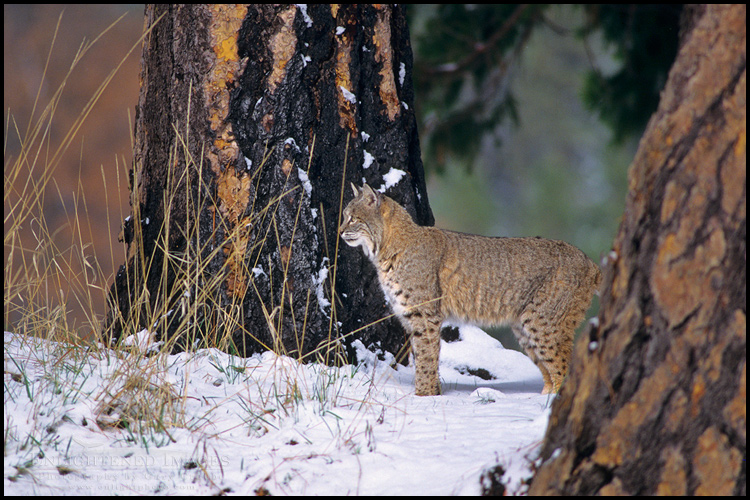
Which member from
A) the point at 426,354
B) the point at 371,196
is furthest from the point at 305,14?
the point at 426,354

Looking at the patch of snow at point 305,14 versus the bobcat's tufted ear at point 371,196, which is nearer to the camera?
the patch of snow at point 305,14

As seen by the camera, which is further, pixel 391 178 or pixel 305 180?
pixel 391 178

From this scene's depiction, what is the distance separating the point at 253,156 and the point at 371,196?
75 cm

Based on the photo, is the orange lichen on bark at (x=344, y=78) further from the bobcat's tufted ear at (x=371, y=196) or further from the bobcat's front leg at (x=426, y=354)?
the bobcat's front leg at (x=426, y=354)

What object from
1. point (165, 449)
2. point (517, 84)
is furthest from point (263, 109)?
point (517, 84)

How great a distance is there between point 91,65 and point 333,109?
9.01m

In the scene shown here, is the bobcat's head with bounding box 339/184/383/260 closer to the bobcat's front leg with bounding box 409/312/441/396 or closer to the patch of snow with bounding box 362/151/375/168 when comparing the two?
the patch of snow with bounding box 362/151/375/168

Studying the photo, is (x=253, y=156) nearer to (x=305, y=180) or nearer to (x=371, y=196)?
(x=305, y=180)

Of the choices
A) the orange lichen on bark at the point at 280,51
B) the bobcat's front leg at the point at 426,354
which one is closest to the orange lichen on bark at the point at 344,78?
the orange lichen on bark at the point at 280,51

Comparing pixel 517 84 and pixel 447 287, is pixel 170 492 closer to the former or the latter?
pixel 447 287

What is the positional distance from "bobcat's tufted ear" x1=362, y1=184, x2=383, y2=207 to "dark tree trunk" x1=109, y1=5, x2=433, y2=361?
7.4 inches

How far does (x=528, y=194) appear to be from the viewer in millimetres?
18719

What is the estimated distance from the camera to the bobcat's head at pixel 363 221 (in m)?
3.91

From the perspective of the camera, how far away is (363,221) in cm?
399
